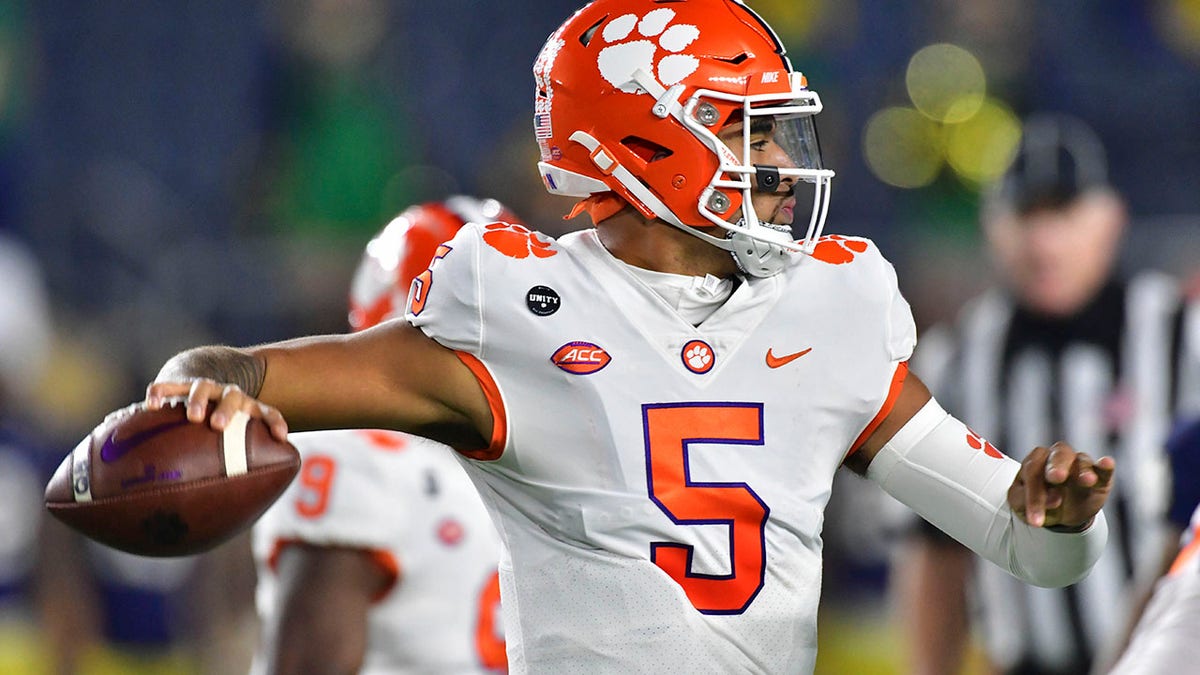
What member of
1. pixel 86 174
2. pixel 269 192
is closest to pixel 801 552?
pixel 269 192

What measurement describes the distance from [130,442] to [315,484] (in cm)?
88

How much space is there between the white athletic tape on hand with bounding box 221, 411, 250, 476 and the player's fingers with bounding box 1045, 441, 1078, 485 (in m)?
0.99

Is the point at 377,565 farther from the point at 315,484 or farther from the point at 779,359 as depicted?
the point at 779,359

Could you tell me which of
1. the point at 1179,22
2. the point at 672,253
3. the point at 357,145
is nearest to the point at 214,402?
the point at 672,253

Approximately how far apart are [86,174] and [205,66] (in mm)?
777

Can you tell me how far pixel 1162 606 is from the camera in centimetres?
239

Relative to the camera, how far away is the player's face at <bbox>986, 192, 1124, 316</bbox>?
4.33m

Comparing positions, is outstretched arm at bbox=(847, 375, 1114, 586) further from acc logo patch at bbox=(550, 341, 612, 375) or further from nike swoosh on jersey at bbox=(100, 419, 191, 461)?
nike swoosh on jersey at bbox=(100, 419, 191, 461)

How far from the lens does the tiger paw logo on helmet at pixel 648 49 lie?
2.36 m

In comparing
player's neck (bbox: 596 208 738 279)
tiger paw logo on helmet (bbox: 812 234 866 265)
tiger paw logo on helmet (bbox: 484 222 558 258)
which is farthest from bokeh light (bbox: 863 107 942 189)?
tiger paw logo on helmet (bbox: 484 222 558 258)

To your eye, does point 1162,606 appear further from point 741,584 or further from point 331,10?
point 331,10

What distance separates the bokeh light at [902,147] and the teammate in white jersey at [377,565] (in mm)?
4572

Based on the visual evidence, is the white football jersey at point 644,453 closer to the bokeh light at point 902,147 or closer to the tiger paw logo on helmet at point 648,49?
the tiger paw logo on helmet at point 648,49

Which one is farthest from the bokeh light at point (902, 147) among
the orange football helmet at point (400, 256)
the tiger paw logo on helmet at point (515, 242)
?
the tiger paw logo on helmet at point (515, 242)
